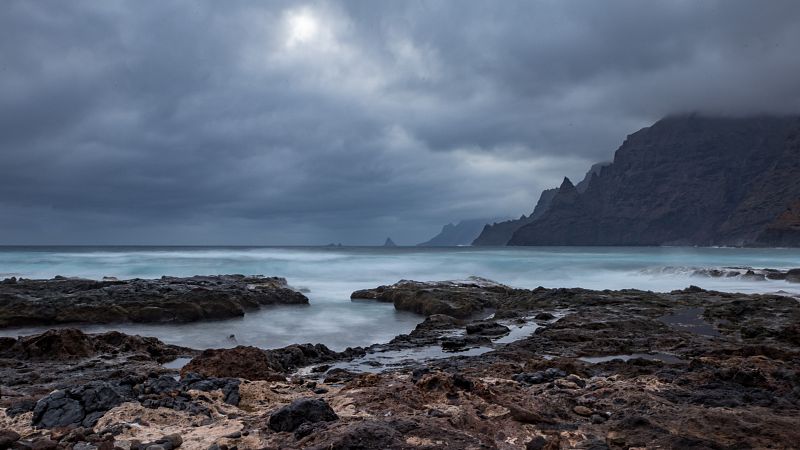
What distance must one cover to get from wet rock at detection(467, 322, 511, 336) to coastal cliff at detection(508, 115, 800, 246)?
Result: 5437 inches

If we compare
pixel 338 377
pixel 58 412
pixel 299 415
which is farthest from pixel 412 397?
pixel 58 412

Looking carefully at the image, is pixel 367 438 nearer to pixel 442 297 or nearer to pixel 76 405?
pixel 76 405

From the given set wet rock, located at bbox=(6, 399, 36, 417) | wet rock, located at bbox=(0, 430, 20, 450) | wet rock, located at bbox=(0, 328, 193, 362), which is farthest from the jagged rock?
wet rock, located at bbox=(0, 328, 193, 362)

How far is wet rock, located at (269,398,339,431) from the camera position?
5121 millimetres

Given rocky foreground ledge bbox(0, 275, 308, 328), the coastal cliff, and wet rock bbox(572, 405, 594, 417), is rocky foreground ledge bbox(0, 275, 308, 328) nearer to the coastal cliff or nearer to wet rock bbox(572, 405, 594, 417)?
wet rock bbox(572, 405, 594, 417)

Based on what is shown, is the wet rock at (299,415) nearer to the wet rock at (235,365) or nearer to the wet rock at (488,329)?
the wet rock at (235,365)

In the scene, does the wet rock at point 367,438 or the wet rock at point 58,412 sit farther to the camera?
the wet rock at point 58,412

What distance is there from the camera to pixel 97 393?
586 cm

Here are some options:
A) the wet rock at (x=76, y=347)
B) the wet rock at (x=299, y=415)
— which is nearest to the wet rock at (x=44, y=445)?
the wet rock at (x=299, y=415)

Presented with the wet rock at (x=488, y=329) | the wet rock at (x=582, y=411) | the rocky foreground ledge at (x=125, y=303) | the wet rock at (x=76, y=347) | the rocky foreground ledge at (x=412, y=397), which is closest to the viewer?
the rocky foreground ledge at (x=412, y=397)

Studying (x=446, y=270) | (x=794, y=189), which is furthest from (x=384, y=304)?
(x=794, y=189)

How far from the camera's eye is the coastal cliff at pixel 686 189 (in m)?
133

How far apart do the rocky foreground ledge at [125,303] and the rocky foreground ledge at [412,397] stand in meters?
6.15

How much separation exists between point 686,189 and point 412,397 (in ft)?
607
